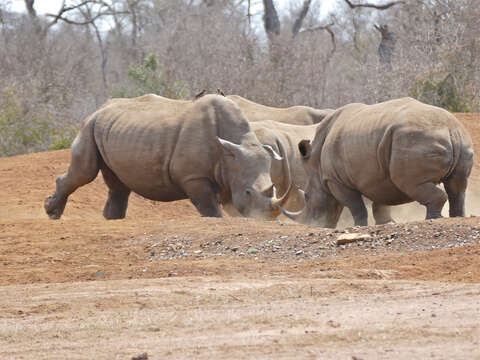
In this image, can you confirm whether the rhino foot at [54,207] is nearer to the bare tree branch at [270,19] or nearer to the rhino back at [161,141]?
the rhino back at [161,141]

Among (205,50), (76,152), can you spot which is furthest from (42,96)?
(76,152)

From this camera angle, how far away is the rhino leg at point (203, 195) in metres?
10.9

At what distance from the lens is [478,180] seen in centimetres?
1351

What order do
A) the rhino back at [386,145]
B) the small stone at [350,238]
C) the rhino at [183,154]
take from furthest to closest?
the rhino at [183,154] → the rhino back at [386,145] → the small stone at [350,238]

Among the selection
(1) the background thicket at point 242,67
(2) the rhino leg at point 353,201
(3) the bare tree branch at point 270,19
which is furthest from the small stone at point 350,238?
(3) the bare tree branch at point 270,19

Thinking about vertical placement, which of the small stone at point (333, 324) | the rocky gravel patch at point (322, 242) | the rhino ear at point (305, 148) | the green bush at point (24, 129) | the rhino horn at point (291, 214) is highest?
the small stone at point (333, 324)

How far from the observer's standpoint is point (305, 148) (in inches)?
448

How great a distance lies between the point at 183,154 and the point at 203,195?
22.6 inches

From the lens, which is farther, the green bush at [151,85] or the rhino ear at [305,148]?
the green bush at [151,85]

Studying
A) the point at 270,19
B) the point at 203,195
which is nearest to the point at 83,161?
the point at 203,195

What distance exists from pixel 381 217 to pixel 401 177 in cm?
199

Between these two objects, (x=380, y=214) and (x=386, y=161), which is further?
(x=380, y=214)

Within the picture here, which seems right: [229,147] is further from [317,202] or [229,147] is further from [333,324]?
[333,324]

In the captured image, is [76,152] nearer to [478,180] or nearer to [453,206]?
[453,206]
